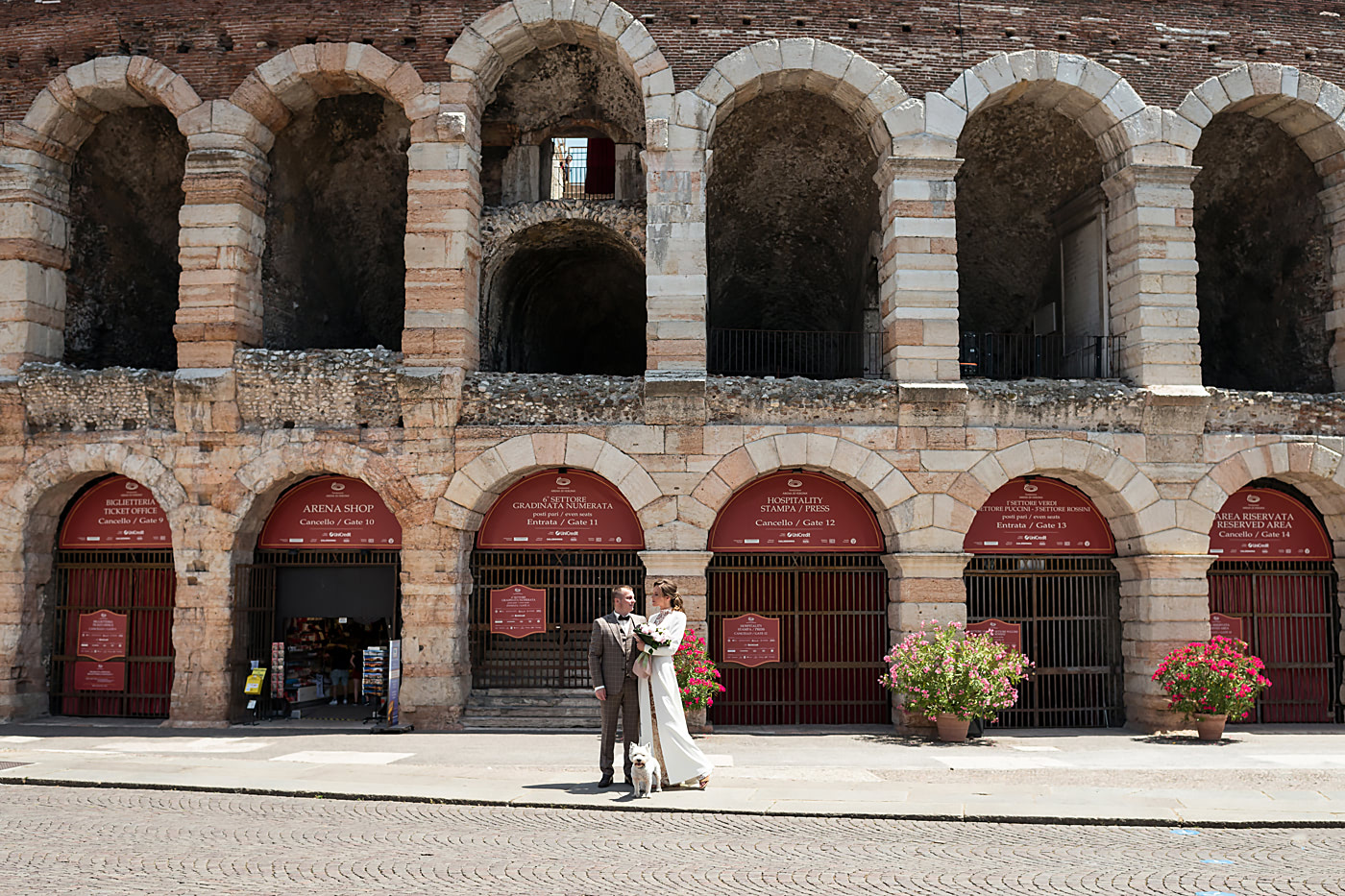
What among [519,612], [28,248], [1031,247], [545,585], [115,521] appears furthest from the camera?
[1031,247]

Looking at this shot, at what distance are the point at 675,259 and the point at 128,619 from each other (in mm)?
9654

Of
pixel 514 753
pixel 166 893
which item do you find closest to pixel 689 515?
pixel 514 753

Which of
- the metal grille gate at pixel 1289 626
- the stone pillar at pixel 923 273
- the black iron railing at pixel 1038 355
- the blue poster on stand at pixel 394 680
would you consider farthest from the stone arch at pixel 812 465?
the metal grille gate at pixel 1289 626

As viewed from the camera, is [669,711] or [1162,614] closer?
[669,711]

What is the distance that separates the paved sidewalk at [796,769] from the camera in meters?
9.57

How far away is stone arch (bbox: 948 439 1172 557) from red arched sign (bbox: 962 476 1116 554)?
680mm

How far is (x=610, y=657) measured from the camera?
10141 mm

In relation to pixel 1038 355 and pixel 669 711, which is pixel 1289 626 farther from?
pixel 669 711

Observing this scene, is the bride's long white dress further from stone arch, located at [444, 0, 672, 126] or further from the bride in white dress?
stone arch, located at [444, 0, 672, 126]

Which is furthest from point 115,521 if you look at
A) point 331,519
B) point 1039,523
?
point 1039,523

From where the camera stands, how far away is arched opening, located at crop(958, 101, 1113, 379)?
57.8ft

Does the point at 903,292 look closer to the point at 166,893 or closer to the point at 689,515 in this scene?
the point at 689,515

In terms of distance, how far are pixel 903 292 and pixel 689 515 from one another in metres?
4.29

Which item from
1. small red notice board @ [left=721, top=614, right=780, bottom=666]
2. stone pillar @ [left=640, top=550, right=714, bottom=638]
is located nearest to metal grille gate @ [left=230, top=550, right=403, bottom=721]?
stone pillar @ [left=640, top=550, right=714, bottom=638]
